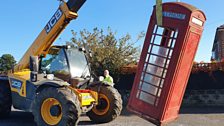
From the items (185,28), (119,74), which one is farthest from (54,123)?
(119,74)

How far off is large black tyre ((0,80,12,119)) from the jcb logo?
2.20 meters

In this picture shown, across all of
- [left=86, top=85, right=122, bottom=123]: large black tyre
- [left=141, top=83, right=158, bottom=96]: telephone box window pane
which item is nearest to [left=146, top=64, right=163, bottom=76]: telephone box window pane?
[left=141, top=83, right=158, bottom=96]: telephone box window pane

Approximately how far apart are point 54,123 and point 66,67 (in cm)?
191

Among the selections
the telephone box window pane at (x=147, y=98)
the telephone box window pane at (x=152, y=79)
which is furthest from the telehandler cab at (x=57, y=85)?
the telephone box window pane at (x=152, y=79)

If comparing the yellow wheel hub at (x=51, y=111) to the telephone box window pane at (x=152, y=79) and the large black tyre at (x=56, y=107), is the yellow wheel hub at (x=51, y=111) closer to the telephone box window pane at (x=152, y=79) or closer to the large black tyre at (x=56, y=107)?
the large black tyre at (x=56, y=107)

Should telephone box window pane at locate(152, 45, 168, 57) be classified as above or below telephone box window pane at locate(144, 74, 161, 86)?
above

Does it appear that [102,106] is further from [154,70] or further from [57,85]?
[154,70]

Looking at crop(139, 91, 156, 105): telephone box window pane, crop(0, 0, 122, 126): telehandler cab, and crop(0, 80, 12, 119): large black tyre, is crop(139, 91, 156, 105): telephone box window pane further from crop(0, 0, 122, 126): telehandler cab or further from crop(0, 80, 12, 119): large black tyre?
crop(0, 80, 12, 119): large black tyre

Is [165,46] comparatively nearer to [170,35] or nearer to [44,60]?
[170,35]

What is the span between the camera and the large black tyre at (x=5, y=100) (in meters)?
9.08

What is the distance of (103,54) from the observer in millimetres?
15820

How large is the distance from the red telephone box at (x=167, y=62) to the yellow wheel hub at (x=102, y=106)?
3.53m

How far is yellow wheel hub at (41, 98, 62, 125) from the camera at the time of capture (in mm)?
7390

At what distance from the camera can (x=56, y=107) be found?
7434 millimetres
